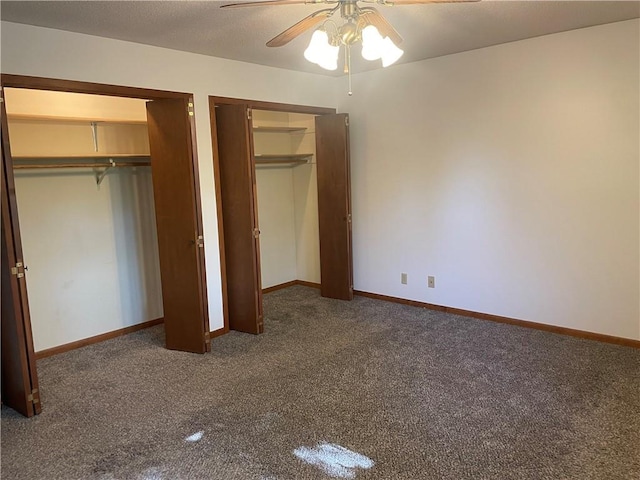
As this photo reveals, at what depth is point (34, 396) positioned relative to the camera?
296 centimetres

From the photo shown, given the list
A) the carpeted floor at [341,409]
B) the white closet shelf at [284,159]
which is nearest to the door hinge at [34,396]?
the carpeted floor at [341,409]

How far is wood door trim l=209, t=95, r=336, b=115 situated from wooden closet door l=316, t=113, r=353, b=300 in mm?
113

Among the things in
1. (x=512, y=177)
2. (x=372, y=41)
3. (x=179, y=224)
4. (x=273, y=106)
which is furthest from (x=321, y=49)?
(x=512, y=177)

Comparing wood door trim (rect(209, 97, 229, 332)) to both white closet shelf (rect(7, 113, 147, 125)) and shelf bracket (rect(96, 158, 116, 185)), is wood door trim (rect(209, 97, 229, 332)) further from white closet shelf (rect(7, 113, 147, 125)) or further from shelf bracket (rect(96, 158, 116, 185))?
shelf bracket (rect(96, 158, 116, 185))

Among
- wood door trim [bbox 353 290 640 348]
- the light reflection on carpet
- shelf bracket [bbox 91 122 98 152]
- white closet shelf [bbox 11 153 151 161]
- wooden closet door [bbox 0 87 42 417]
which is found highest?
shelf bracket [bbox 91 122 98 152]

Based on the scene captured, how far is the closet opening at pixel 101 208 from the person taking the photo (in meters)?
3.75

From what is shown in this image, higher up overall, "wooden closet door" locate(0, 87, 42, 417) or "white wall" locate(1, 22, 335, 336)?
"white wall" locate(1, 22, 335, 336)

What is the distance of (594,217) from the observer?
3.73 meters

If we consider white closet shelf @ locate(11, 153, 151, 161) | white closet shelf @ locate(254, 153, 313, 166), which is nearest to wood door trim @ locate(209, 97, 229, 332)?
white closet shelf @ locate(11, 153, 151, 161)

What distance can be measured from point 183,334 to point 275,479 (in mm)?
1933

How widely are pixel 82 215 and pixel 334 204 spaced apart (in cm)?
246

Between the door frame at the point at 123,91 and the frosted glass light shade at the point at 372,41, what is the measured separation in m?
1.84

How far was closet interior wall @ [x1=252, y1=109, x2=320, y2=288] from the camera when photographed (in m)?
5.65

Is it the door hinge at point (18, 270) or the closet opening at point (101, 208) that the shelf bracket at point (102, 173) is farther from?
the door hinge at point (18, 270)
